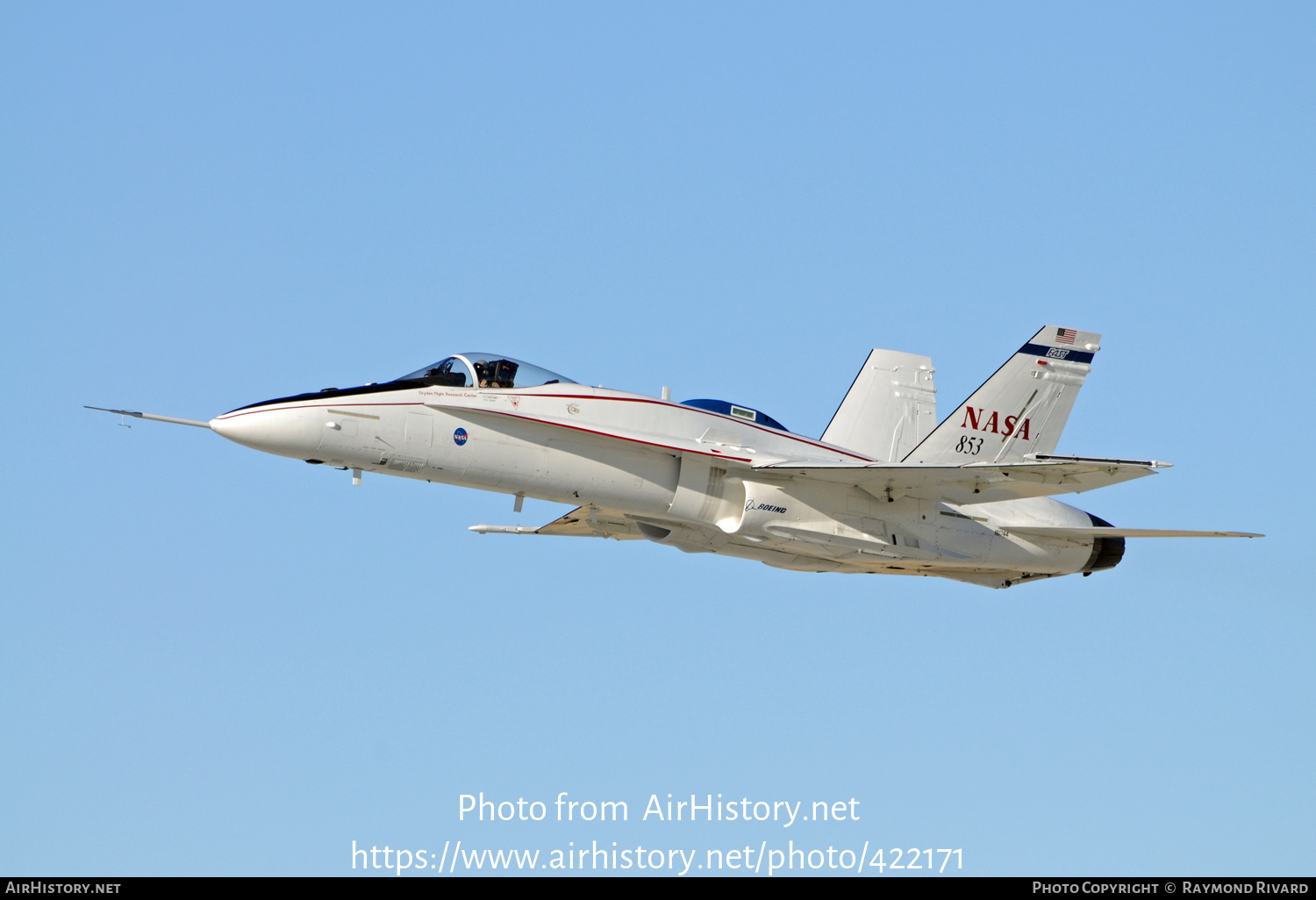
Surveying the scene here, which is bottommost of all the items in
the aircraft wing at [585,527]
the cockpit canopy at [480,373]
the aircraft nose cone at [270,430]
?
the aircraft wing at [585,527]

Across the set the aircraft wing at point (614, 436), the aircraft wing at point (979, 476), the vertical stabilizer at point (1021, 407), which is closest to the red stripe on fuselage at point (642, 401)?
the aircraft wing at point (614, 436)

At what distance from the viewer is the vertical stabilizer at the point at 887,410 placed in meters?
23.6

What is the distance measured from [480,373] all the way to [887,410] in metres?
7.89

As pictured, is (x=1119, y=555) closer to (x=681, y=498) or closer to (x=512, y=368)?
(x=681, y=498)

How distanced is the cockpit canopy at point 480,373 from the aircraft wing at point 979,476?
3532 millimetres

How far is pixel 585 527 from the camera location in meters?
23.2

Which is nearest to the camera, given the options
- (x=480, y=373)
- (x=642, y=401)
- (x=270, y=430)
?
(x=270, y=430)

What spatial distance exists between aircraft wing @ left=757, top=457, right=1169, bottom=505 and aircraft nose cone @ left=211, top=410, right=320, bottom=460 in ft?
20.6

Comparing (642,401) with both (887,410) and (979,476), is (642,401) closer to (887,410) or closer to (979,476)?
(979,476)

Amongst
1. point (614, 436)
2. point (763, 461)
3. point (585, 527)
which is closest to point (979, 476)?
Answer: point (763, 461)

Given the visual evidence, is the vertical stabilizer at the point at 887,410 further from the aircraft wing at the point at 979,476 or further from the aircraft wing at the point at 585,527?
the aircraft wing at the point at 585,527

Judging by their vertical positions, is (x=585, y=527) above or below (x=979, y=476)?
below
